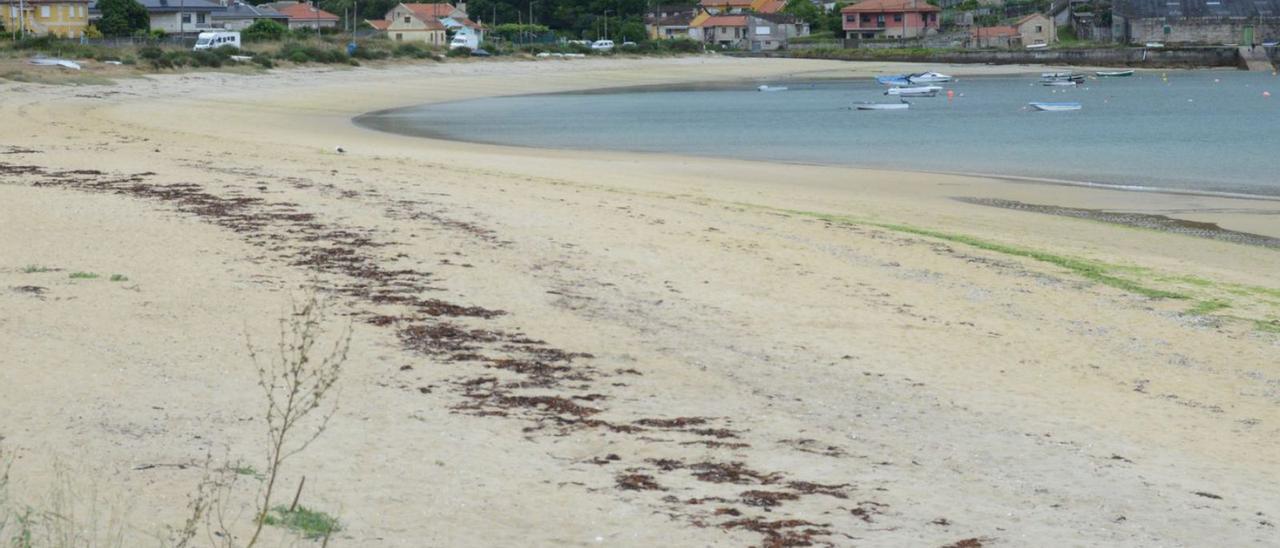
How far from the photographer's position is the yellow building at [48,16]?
90.8 m

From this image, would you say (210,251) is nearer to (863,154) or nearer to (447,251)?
(447,251)

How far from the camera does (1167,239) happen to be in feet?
61.6

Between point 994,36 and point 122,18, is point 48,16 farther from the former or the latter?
point 994,36

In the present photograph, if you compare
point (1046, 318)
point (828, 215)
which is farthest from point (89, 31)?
point (1046, 318)

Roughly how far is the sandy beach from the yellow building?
257ft

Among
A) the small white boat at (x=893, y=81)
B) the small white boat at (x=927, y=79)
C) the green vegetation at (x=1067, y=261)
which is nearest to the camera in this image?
the green vegetation at (x=1067, y=261)

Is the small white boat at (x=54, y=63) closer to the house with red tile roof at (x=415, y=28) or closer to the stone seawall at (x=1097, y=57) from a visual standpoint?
the house with red tile roof at (x=415, y=28)

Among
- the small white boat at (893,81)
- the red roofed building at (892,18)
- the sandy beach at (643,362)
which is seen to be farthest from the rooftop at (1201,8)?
the sandy beach at (643,362)

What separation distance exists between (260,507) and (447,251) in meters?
7.58

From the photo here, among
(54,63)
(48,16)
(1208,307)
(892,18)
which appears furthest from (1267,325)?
(892,18)

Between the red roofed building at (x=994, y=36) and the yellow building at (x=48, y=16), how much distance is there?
3263 inches

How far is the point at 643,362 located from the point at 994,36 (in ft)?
454

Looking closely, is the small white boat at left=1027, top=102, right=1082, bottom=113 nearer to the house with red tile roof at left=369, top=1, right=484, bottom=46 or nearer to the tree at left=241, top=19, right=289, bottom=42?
the tree at left=241, top=19, right=289, bottom=42

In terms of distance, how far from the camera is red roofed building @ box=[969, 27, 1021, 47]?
13975 centimetres
